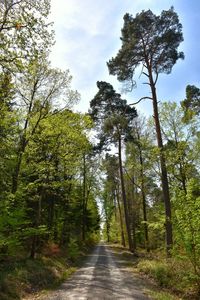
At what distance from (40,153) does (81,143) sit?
279cm

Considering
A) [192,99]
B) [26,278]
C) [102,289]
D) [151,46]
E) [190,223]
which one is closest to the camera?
[190,223]

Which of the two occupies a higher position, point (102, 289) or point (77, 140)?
point (77, 140)

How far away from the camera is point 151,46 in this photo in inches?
666

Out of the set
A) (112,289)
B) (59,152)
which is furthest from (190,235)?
(59,152)

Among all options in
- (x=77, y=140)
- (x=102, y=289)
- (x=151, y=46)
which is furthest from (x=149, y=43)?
(x=102, y=289)

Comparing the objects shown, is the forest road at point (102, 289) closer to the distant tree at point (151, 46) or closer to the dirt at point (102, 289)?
the dirt at point (102, 289)

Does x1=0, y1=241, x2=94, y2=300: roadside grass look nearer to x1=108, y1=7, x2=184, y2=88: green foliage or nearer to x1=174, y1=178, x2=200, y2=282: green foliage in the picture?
x1=174, y1=178, x2=200, y2=282: green foliage

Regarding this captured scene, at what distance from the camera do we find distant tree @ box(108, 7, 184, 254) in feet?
53.6

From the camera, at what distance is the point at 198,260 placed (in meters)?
10.7

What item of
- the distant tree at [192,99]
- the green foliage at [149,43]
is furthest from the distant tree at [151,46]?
the distant tree at [192,99]

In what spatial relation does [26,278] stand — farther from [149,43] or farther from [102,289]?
[149,43]

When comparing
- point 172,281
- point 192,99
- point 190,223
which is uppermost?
point 192,99

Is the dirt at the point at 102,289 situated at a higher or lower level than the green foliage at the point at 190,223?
lower

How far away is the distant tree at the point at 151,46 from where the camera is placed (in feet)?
53.6
